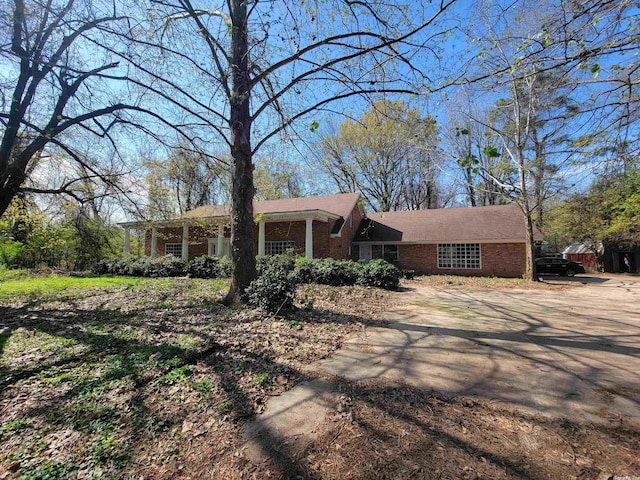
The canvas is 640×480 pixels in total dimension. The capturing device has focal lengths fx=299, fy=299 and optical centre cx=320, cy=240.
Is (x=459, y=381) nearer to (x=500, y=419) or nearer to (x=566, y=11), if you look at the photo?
(x=500, y=419)

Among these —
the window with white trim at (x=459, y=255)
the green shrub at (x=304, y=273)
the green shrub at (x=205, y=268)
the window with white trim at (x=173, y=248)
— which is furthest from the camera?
the window with white trim at (x=173, y=248)

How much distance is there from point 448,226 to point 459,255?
81.3 inches

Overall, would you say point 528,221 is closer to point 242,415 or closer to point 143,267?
point 242,415

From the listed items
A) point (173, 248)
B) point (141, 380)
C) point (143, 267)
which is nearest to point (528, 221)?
point (141, 380)

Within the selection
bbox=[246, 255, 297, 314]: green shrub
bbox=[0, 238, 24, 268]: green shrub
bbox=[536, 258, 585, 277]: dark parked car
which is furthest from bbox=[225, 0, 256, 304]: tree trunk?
bbox=[536, 258, 585, 277]: dark parked car

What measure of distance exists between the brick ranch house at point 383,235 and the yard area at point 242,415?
11435 mm

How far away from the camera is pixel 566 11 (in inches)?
154

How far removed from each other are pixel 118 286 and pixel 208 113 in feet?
25.9

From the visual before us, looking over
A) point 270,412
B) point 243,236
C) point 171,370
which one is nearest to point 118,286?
point 243,236

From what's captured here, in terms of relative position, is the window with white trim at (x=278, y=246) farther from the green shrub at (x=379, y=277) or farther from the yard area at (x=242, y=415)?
the yard area at (x=242, y=415)

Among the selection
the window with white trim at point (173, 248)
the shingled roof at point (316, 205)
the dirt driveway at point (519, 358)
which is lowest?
the dirt driveway at point (519, 358)

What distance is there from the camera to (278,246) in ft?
65.0

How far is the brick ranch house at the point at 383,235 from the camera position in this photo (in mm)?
17250

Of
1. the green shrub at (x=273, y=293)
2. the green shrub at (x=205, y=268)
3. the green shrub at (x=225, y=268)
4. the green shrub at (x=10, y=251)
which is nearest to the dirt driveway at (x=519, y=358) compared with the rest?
the green shrub at (x=273, y=293)
